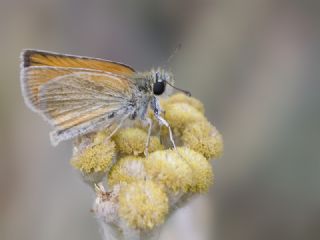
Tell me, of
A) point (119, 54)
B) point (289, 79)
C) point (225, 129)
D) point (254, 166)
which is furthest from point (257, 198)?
point (119, 54)

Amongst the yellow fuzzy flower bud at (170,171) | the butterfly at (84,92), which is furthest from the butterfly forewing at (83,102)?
the yellow fuzzy flower bud at (170,171)

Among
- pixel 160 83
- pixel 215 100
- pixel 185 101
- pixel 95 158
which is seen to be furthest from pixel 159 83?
pixel 215 100

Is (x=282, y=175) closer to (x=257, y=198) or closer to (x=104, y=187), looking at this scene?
(x=257, y=198)

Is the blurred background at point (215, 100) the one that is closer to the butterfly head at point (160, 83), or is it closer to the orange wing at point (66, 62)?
the butterfly head at point (160, 83)

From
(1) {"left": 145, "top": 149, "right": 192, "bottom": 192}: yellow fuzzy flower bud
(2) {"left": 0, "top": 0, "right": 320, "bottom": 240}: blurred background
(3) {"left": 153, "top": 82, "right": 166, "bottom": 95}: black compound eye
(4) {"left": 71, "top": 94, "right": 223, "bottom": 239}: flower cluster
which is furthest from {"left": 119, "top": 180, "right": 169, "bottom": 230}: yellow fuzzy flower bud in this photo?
(2) {"left": 0, "top": 0, "right": 320, "bottom": 240}: blurred background

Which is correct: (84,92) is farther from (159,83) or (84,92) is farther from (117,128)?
(159,83)

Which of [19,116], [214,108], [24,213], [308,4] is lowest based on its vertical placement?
[24,213]

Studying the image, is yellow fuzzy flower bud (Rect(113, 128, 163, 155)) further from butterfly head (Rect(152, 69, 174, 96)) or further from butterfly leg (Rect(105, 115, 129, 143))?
butterfly head (Rect(152, 69, 174, 96))
